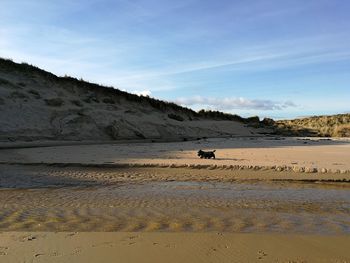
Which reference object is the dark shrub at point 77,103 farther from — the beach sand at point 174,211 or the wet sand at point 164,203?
the wet sand at point 164,203

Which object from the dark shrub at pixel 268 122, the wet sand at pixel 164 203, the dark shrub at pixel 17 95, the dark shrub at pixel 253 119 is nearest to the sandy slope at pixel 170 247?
the wet sand at pixel 164 203

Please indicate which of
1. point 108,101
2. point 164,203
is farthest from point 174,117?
point 164,203

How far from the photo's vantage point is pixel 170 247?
4.57 meters

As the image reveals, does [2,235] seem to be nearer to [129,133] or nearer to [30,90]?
[129,133]

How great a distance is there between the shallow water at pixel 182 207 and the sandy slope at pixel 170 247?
0.46 meters

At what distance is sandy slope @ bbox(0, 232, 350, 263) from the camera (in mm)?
4191

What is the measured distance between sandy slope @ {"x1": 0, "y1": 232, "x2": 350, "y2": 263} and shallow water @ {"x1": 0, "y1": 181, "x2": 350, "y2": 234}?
0.46 meters

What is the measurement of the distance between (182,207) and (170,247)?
7.91ft

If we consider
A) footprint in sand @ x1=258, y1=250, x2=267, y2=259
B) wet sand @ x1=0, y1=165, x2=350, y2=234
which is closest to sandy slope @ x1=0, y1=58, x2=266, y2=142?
wet sand @ x1=0, y1=165, x2=350, y2=234

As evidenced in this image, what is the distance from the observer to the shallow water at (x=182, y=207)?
5.66 metres

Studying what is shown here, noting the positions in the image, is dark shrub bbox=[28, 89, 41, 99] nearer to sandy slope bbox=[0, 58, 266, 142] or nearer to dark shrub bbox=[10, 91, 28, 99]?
sandy slope bbox=[0, 58, 266, 142]

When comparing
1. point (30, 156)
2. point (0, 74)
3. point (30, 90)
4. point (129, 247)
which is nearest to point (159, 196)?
point (129, 247)

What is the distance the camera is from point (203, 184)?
9492 mm

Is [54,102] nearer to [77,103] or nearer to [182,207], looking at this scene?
[77,103]
